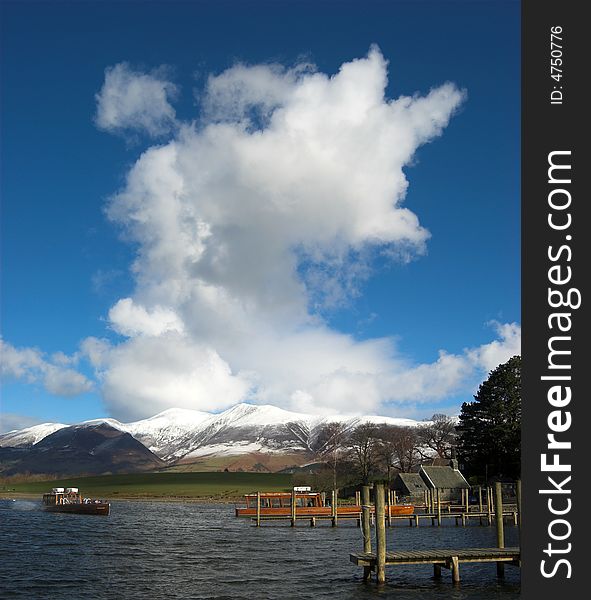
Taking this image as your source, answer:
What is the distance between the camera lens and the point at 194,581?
34.6 m

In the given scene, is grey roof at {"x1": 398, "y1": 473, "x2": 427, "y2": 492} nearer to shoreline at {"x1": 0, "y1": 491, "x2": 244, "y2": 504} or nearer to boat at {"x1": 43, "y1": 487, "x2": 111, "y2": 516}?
boat at {"x1": 43, "y1": 487, "x2": 111, "y2": 516}

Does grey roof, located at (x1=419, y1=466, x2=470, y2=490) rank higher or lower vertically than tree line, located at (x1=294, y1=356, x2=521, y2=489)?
lower

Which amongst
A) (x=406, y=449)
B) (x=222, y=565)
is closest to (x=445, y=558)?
(x=222, y=565)

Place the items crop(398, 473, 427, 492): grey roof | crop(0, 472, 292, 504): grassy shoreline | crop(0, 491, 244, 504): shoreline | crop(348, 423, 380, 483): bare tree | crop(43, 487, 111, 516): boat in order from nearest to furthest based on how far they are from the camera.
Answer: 1. crop(43, 487, 111, 516): boat
2. crop(398, 473, 427, 492): grey roof
3. crop(348, 423, 380, 483): bare tree
4. crop(0, 491, 244, 504): shoreline
5. crop(0, 472, 292, 504): grassy shoreline

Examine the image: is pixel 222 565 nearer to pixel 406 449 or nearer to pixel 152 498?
pixel 406 449

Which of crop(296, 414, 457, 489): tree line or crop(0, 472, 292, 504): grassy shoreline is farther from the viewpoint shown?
crop(0, 472, 292, 504): grassy shoreline

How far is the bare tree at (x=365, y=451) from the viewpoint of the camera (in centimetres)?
12169

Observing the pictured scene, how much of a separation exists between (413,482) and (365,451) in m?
20.9

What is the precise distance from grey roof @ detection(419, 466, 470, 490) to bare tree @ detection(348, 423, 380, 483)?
19.6m

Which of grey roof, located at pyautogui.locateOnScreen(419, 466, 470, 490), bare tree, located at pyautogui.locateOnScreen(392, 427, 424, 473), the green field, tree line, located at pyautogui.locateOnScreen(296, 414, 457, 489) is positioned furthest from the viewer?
the green field

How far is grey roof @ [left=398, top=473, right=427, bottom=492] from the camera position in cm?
10112

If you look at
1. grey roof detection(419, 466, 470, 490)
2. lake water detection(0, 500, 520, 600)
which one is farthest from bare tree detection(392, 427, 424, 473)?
lake water detection(0, 500, 520, 600)

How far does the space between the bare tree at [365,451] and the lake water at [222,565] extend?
5194cm

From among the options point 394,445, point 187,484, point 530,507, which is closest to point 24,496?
point 187,484
